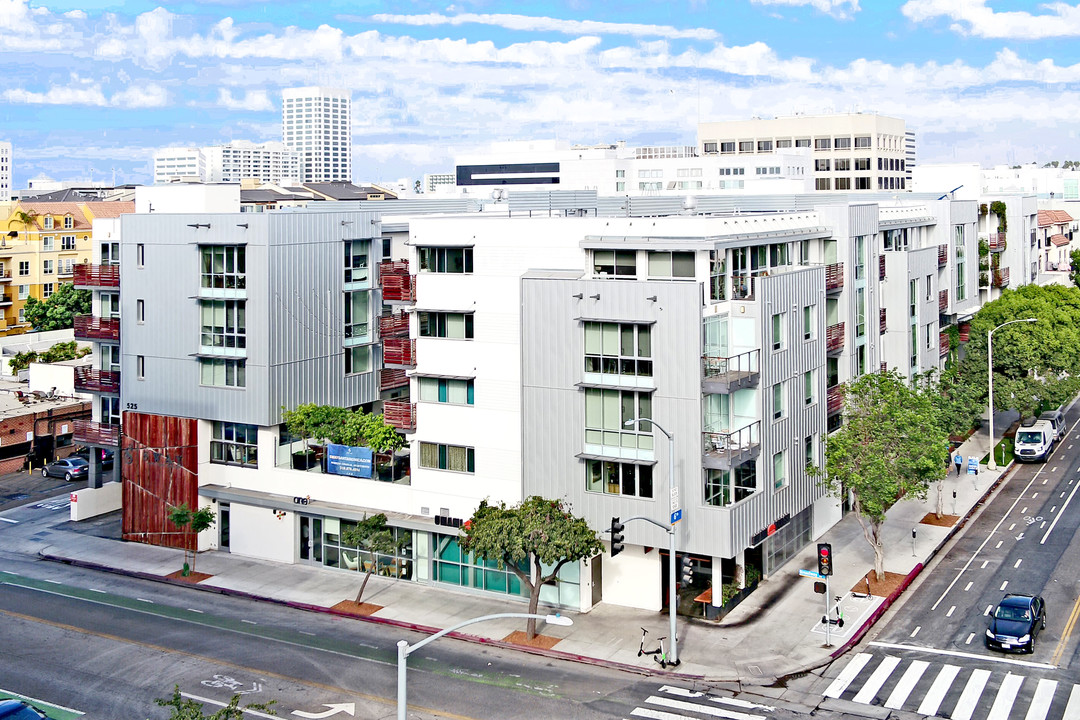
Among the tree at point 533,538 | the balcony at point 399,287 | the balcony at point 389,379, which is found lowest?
the tree at point 533,538

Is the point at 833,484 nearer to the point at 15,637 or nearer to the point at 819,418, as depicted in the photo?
the point at 819,418

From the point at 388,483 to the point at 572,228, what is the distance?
1465 cm

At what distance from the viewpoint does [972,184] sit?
399ft

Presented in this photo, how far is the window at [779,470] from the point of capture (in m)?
50.9

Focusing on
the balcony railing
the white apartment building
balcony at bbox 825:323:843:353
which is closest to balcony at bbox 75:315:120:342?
balcony at bbox 825:323:843:353

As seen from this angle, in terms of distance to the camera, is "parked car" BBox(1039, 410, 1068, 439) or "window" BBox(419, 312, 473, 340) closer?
"window" BBox(419, 312, 473, 340)

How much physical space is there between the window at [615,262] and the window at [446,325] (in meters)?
6.18

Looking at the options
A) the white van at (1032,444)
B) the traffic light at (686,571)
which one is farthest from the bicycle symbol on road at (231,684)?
the white van at (1032,444)

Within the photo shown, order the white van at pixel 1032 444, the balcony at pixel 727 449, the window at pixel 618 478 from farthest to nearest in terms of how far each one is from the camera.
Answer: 1. the white van at pixel 1032 444
2. the window at pixel 618 478
3. the balcony at pixel 727 449

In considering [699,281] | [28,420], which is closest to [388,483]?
[699,281]

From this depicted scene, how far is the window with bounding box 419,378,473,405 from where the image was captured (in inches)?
2050

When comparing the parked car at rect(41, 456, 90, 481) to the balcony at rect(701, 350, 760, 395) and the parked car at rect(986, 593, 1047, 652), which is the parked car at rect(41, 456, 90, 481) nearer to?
the balcony at rect(701, 350, 760, 395)

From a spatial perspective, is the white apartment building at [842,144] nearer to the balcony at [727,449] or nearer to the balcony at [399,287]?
the balcony at [399,287]

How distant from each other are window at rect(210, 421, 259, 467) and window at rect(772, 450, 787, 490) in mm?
25441
